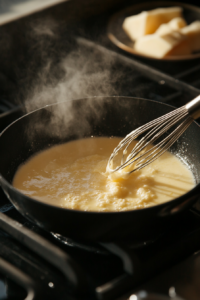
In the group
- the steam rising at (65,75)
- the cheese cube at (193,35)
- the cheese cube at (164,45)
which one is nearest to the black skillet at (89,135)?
the steam rising at (65,75)

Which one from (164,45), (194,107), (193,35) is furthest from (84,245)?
(193,35)

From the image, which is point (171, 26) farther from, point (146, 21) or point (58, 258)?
point (58, 258)

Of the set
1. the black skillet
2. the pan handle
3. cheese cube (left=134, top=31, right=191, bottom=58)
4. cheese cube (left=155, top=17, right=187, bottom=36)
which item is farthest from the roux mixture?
cheese cube (left=155, top=17, right=187, bottom=36)

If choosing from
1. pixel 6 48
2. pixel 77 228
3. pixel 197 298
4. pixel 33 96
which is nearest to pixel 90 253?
pixel 77 228

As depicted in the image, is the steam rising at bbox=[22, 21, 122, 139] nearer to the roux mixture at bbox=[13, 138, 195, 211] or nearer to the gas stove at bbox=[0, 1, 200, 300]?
the roux mixture at bbox=[13, 138, 195, 211]

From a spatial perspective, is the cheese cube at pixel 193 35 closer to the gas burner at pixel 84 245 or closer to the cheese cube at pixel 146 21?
the cheese cube at pixel 146 21
